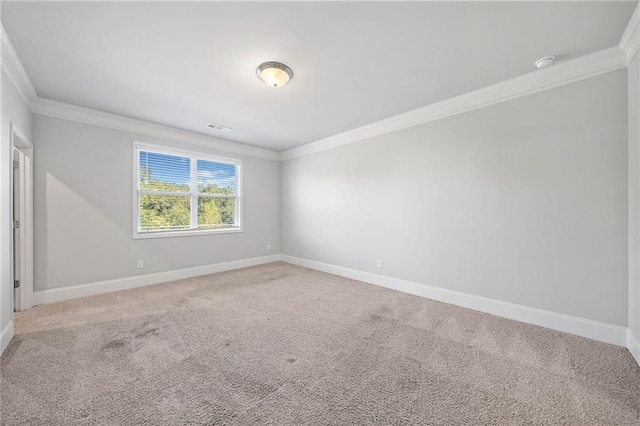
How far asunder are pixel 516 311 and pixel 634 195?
4.89ft

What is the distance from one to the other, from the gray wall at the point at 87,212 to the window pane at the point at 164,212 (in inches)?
8.5

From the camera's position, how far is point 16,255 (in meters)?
3.05

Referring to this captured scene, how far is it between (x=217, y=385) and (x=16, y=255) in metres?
3.29

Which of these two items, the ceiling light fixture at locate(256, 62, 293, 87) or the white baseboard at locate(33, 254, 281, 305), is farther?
the white baseboard at locate(33, 254, 281, 305)

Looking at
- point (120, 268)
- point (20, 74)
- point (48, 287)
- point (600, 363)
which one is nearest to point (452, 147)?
point (600, 363)

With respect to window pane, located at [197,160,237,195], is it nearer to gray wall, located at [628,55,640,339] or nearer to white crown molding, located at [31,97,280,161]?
white crown molding, located at [31,97,280,161]

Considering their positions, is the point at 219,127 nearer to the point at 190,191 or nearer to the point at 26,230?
the point at 190,191

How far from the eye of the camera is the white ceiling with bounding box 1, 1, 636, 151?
1.82 metres

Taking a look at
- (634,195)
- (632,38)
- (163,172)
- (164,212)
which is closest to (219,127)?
(163,172)

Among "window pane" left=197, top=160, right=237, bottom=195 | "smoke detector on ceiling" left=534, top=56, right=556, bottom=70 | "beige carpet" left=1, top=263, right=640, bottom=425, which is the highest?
"smoke detector on ceiling" left=534, top=56, right=556, bottom=70

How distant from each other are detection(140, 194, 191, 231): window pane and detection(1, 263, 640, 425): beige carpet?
4.81 ft

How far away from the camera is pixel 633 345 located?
2.09m

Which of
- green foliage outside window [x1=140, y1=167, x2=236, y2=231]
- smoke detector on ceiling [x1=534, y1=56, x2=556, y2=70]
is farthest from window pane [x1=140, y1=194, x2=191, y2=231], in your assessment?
smoke detector on ceiling [x1=534, y1=56, x2=556, y2=70]

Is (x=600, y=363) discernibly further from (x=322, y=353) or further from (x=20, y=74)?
(x=20, y=74)
